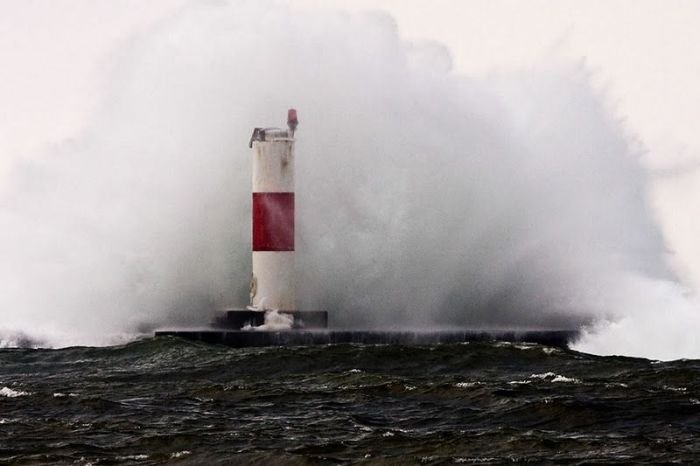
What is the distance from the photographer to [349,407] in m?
20.5

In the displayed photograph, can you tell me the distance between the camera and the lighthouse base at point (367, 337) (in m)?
28.1

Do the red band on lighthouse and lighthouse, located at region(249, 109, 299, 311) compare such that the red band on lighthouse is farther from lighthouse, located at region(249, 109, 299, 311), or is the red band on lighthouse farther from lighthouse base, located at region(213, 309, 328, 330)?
lighthouse base, located at region(213, 309, 328, 330)

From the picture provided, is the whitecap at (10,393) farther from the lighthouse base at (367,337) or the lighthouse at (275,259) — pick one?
the lighthouse at (275,259)

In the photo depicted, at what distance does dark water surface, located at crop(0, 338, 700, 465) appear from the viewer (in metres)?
17.6

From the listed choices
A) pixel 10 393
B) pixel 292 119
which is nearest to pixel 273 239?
pixel 292 119

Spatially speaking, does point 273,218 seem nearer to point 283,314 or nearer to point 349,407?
point 283,314

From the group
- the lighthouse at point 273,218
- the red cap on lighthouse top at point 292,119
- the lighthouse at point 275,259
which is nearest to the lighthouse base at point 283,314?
the lighthouse at point 275,259

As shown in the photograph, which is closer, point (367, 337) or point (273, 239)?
point (367, 337)

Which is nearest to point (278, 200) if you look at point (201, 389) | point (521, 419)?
point (201, 389)

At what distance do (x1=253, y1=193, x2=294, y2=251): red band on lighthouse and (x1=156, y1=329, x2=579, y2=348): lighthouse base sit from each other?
1765 mm

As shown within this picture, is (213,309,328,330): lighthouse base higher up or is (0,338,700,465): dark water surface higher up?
(213,309,328,330): lighthouse base

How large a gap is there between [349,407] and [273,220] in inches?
358

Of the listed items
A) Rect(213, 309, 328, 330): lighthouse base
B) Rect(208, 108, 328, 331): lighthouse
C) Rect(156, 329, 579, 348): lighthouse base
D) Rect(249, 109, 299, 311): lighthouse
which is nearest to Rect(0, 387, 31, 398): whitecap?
Rect(156, 329, 579, 348): lighthouse base

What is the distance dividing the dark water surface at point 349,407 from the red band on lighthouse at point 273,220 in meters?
2.96
